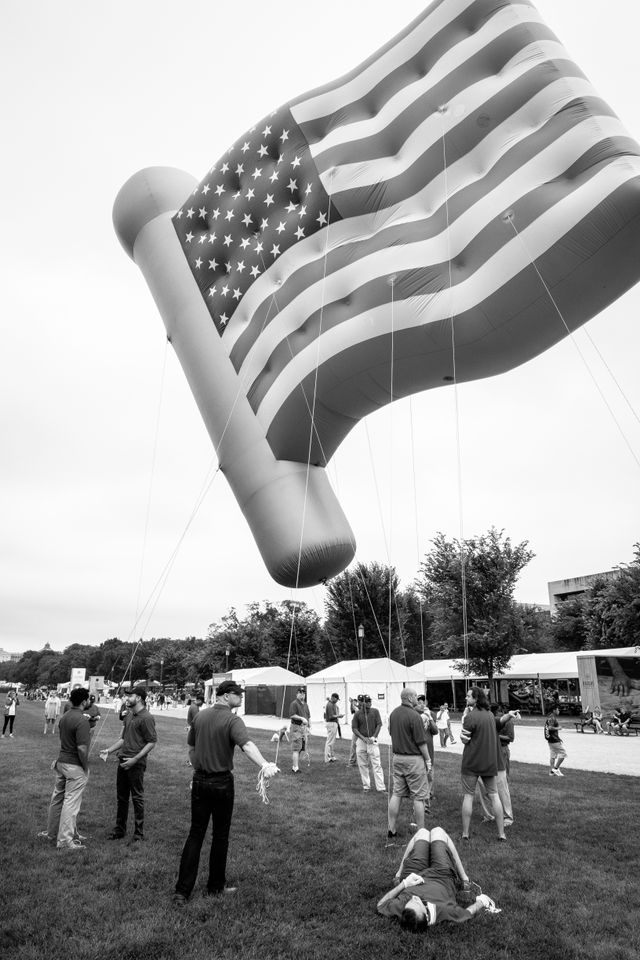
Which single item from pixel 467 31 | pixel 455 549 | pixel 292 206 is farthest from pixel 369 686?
pixel 467 31

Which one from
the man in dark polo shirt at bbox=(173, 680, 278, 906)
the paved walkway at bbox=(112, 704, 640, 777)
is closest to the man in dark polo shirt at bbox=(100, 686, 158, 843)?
the man in dark polo shirt at bbox=(173, 680, 278, 906)

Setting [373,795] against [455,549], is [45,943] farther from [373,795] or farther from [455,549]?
[455,549]

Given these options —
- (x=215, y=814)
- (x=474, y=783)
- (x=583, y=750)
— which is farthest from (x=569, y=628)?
(x=215, y=814)

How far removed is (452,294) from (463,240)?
592 mm

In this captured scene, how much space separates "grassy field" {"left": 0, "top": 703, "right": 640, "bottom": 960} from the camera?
11.9ft

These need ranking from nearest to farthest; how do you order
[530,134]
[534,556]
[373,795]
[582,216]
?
[582,216] < [530,134] < [373,795] < [534,556]

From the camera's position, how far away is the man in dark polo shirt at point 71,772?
18.9 feet

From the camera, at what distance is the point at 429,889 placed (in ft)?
13.5

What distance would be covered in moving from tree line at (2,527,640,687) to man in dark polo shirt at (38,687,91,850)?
2.90 ft

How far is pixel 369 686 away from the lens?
2430cm

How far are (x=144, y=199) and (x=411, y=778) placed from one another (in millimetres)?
8380

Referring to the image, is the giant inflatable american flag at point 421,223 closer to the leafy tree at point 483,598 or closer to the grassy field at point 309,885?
the grassy field at point 309,885

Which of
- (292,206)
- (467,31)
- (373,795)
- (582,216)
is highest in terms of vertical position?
(467,31)

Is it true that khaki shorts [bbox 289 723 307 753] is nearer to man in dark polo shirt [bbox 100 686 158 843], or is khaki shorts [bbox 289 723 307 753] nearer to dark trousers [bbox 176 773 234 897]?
man in dark polo shirt [bbox 100 686 158 843]
